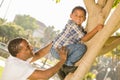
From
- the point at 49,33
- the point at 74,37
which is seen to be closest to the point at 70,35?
the point at 74,37

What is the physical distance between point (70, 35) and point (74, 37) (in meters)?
0.06

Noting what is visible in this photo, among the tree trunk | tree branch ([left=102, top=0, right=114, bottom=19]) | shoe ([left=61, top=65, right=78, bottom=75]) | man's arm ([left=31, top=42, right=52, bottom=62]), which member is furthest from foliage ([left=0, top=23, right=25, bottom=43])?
the tree trunk

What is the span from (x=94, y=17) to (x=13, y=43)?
3.97 ft

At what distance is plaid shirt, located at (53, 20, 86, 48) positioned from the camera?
4.50 metres

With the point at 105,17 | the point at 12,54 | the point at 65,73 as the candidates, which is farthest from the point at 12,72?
the point at 105,17

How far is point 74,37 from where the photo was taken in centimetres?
450

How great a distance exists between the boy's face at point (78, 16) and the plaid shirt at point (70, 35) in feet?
0.20

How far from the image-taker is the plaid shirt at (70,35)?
4496 mm

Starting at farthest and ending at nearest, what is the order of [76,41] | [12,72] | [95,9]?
[95,9] → [76,41] → [12,72]

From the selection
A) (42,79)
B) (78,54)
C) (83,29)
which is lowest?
(42,79)

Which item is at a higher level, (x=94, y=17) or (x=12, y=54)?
(x=94, y=17)

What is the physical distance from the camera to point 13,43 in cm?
444

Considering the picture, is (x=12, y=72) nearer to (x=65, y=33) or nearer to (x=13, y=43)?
(x=13, y=43)

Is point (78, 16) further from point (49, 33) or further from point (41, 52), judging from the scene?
point (49, 33)
